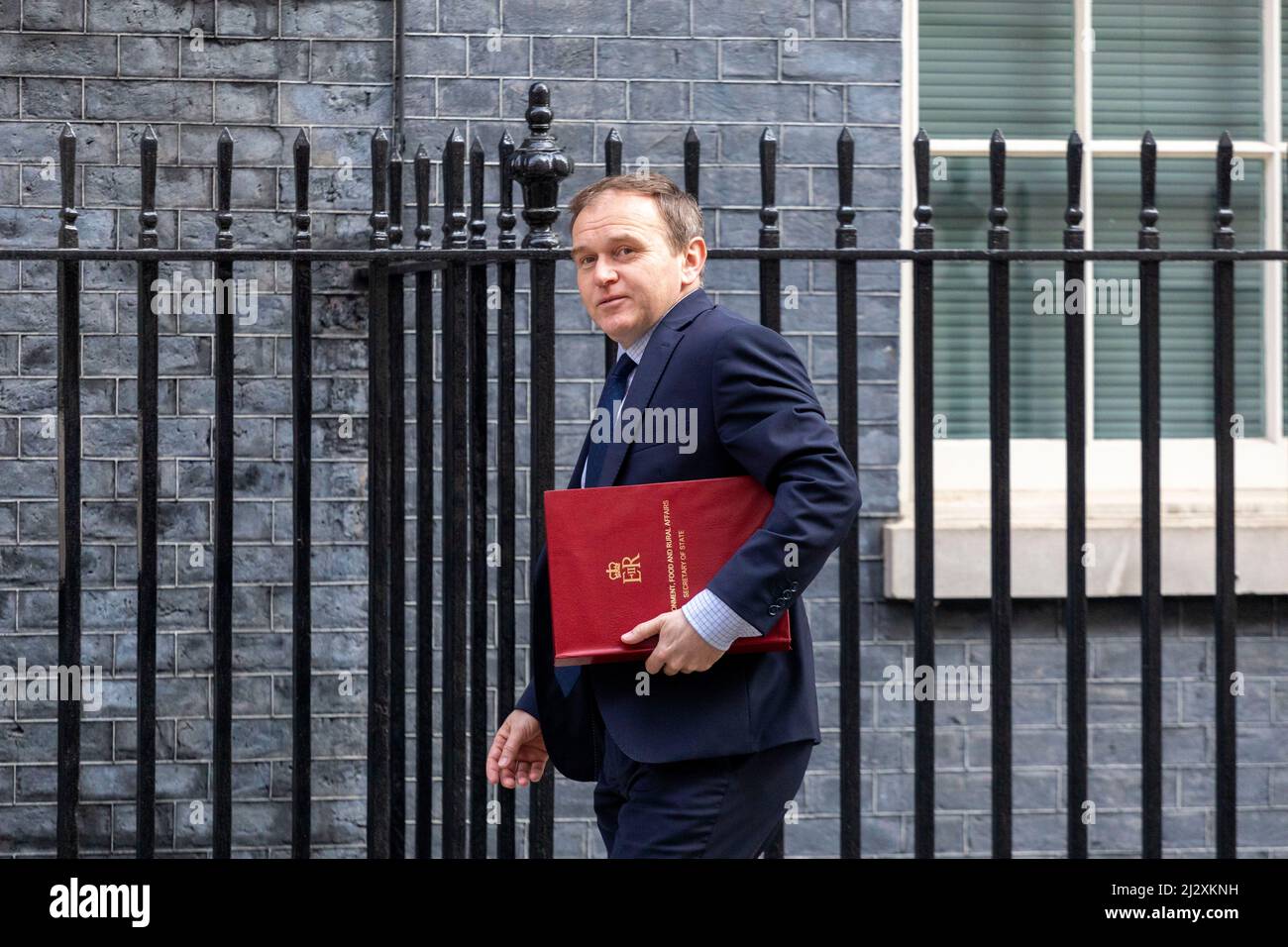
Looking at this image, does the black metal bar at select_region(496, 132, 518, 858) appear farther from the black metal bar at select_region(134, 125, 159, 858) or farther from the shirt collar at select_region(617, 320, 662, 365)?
the black metal bar at select_region(134, 125, 159, 858)

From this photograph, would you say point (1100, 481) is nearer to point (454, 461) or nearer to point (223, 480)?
point (454, 461)

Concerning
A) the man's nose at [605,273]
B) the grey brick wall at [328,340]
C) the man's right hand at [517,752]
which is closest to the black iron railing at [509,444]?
the man's right hand at [517,752]

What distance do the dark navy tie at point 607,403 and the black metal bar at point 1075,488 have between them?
107 centimetres

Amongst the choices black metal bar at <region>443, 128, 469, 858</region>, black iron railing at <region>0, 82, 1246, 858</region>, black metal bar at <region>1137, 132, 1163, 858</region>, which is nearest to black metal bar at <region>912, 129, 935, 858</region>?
black iron railing at <region>0, 82, 1246, 858</region>

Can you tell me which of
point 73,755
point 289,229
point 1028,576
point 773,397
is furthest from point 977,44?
point 73,755

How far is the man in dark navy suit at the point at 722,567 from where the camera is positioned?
292cm

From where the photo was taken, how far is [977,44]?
5.88 metres

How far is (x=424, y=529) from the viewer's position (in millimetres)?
4062

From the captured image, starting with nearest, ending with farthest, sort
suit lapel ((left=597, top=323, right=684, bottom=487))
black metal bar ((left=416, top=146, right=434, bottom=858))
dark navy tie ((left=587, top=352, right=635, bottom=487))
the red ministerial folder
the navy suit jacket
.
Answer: the navy suit jacket → the red ministerial folder → suit lapel ((left=597, top=323, right=684, bottom=487)) → dark navy tie ((left=587, top=352, right=635, bottom=487)) → black metal bar ((left=416, top=146, right=434, bottom=858))

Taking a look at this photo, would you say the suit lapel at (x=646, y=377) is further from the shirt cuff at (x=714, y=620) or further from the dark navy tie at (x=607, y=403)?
the shirt cuff at (x=714, y=620)

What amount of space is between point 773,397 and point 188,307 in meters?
3.14

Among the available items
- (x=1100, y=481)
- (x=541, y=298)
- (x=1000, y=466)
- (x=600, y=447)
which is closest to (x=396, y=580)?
(x=541, y=298)

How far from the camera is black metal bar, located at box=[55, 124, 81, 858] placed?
3.69m

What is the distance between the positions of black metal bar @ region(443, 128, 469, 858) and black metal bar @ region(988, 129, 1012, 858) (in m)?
1.23
